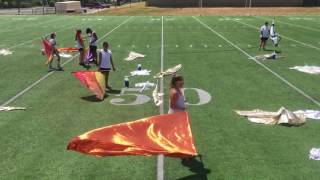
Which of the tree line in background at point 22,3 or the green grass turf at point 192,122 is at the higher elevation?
the tree line in background at point 22,3

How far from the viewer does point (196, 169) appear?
9.70 meters

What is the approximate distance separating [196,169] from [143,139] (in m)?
1.18

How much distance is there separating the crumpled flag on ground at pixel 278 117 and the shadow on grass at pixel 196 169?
3.41 m

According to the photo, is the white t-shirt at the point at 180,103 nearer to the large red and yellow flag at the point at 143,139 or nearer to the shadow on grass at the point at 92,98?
the large red and yellow flag at the point at 143,139

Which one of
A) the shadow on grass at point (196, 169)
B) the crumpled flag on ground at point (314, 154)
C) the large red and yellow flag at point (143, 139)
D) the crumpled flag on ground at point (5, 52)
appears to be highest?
the large red and yellow flag at point (143, 139)

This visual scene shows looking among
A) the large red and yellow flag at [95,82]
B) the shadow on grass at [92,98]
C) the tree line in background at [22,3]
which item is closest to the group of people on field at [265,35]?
the large red and yellow flag at [95,82]

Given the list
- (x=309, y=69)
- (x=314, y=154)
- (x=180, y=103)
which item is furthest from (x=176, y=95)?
(x=309, y=69)

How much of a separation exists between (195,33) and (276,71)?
62.7 ft

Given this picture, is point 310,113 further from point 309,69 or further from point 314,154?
point 309,69

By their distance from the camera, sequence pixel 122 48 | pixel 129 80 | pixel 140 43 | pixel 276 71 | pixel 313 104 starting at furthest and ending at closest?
pixel 140 43 < pixel 122 48 < pixel 276 71 < pixel 129 80 < pixel 313 104

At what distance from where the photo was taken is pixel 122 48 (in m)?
30.3

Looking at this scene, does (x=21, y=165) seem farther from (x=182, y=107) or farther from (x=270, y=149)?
(x=270, y=149)

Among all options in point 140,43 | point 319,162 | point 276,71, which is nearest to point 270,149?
point 319,162

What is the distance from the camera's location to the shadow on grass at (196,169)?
9.31m
